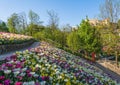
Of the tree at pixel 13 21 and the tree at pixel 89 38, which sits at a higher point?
the tree at pixel 13 21

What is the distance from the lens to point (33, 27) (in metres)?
62.5

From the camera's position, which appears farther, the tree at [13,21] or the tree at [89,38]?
the tree at [13,21]

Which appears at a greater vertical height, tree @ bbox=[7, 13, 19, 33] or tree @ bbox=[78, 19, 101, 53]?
tree @ bbox=[7, 13, 19, 33]

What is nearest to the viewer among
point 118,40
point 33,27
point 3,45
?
point 3,45

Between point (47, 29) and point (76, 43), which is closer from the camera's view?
point (76, 43)

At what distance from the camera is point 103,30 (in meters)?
36.6

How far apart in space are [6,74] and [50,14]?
53.3 m

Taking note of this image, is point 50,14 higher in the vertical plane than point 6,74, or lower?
higher

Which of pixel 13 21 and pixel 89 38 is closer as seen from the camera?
pixel 89 38

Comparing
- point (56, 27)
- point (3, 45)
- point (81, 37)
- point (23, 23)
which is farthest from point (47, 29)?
point (3, 45)

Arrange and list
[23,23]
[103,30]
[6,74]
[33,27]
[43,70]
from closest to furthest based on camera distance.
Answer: [6,74]
[43,70]
[103,30]
[33,27]
[23,23]

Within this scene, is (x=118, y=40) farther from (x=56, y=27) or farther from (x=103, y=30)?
(x=56, y=27)

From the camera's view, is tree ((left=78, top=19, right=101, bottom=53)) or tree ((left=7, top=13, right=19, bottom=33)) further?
tree ((left=7, top=13, right=19, bottom=33))

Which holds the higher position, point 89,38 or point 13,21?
point 13,21
